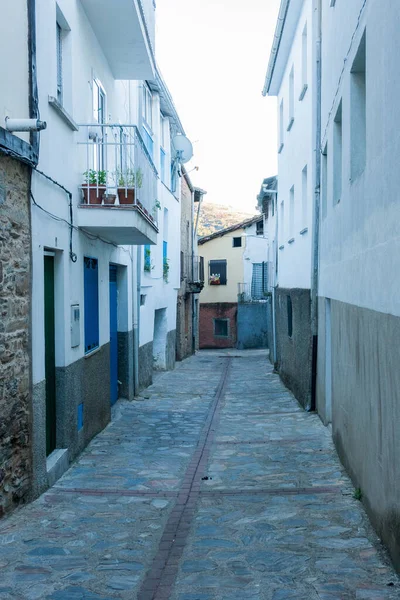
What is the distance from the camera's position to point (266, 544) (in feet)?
17.6

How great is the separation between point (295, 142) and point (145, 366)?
19.7ft

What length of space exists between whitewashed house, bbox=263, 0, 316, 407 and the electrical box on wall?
4.55 metres

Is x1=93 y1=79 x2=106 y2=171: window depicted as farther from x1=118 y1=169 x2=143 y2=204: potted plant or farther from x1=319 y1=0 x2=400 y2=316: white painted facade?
x1=319 y1=0 x2=400 y2=316: white painted facade

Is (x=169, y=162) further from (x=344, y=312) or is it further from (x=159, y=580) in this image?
(x=159, y=580)

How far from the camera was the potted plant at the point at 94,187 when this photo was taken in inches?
339

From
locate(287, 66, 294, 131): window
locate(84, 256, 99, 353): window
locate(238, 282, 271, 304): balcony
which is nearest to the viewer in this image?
locate(84, 256, 99, 353): window

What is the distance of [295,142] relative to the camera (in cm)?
1407

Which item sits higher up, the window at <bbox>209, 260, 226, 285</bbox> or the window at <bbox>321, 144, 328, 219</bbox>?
the window at <bbox>321, 144, 328, 219</bbox>

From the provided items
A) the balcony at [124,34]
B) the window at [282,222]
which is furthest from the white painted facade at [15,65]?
the window at [282,222]

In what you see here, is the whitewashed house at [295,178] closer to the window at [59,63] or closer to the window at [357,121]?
the window at [357,121]

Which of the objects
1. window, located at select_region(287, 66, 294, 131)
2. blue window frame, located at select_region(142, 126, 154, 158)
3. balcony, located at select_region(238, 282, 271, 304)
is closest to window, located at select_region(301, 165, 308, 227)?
window, located at select_region(287, 66, 294, 131)

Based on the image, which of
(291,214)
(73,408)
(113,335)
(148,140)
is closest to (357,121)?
(73,408)

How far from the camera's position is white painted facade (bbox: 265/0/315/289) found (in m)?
11.9

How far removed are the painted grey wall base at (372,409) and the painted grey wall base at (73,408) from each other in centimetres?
317
